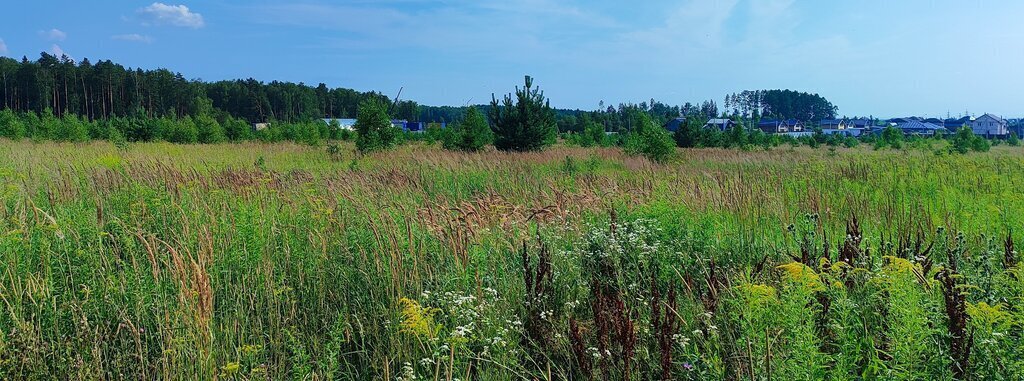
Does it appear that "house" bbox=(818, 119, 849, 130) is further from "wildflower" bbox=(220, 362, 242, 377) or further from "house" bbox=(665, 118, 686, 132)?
"wildflower" bbox=(220, 362, 242, 377)

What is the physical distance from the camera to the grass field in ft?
6.27

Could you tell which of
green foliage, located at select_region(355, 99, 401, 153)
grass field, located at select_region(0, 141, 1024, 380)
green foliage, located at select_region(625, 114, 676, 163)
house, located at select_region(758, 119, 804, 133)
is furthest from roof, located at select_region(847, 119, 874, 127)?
grass field, located at select_region(0, 141, 1024, 380)

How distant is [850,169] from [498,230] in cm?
901

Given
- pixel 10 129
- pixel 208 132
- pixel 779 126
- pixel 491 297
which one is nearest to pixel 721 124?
pixel 779 126

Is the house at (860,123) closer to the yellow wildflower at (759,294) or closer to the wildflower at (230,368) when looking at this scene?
the yellow wildflower at (759,294)

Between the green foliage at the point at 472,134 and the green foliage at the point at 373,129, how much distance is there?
9.22 ft

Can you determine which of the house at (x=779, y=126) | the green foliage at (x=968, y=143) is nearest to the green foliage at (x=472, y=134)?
the green foliage at (x=968, y=143)

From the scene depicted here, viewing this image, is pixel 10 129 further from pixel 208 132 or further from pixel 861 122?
pixel 861 122

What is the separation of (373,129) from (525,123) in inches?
208

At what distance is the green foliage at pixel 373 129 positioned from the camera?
19.5 meters

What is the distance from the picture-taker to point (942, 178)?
885cm

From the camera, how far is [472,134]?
21.3 meters

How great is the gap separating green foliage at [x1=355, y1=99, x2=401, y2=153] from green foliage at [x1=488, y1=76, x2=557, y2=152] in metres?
3.97

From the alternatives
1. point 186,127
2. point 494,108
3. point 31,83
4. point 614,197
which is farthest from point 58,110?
point 614,197
